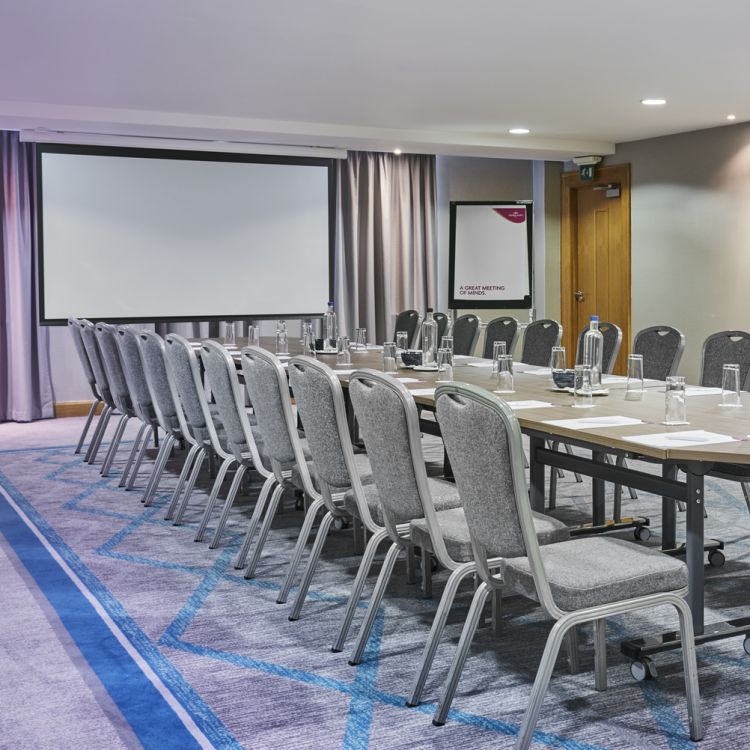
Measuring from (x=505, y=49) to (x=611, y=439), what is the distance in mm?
3716

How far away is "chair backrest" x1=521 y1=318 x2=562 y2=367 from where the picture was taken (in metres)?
6.31

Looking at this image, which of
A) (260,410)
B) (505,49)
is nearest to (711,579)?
(260,410)

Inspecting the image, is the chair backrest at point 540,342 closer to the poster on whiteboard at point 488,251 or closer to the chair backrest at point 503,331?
the chair backrest at point 503,331

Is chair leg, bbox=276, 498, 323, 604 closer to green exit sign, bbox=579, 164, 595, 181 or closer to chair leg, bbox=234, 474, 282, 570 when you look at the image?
chair leg, bbox=234, 474, 282, 570

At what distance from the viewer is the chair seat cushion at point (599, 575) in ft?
7.72

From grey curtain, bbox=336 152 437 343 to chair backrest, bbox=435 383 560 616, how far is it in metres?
7.67

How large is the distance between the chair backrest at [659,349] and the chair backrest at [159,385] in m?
2.50

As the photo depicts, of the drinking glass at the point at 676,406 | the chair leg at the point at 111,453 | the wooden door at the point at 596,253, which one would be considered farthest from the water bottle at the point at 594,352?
the wooden door at the point at 596,253

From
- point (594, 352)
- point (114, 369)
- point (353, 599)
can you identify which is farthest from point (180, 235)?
point (353, 599)

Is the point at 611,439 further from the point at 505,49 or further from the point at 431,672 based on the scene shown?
the point at 505,49

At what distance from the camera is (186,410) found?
481cm

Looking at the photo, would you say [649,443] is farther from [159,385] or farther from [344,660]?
[159,385]

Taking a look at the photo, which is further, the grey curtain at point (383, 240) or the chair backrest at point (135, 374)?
the grey curtain at point (383, 240)

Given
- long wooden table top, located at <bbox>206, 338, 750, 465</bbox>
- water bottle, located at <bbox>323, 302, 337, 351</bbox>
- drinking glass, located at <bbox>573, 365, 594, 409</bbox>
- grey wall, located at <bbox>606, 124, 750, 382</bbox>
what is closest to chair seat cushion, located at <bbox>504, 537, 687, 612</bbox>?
long wooden table top, located at <bbox>206, 338, 750, 465</bbox>
